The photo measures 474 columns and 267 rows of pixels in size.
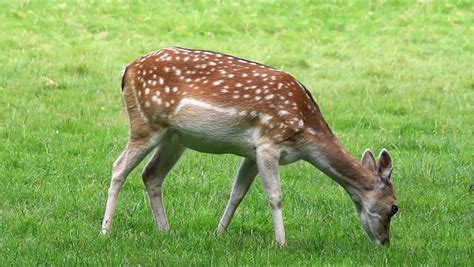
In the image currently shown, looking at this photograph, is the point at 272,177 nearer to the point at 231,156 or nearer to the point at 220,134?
the point at 220,134

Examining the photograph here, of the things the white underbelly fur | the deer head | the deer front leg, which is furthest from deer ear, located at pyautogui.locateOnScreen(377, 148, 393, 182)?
the deer front leg

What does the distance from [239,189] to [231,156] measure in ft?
8.09

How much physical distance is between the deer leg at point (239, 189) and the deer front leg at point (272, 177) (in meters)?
0.45

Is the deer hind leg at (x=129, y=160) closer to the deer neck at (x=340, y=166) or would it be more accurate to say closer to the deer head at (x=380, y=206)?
the deer neck at (x=340, y=166)

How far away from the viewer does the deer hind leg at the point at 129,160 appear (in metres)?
6.85

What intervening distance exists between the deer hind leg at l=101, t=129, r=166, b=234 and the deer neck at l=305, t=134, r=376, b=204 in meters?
1.04

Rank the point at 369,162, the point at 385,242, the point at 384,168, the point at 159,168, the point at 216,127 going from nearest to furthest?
the point at 216,127
the point at 385,242
the point at 384,168
the point at 369,162
the point at 159,168

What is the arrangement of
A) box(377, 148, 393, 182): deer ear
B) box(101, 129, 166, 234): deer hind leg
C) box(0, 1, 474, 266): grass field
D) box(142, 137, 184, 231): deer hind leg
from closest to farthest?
box(0, 1, 474, 266): grass field, box(101, 129, 166, 234): deer hind leg, box(377, 148, 393, 182): deer ear, box(142, 137, 184, 231): deer hind leg

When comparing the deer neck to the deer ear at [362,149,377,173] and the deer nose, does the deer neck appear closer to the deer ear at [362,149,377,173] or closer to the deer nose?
the deer ear at [362,149,377,173]

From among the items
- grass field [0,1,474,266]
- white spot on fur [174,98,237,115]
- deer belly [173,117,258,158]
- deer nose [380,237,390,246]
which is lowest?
grass field [0,1,474,266]

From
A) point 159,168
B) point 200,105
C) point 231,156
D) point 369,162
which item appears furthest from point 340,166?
point 231,156

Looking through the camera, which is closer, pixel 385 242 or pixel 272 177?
pixel 272 177

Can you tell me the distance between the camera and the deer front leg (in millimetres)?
6664

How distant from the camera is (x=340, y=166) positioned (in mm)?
6965
